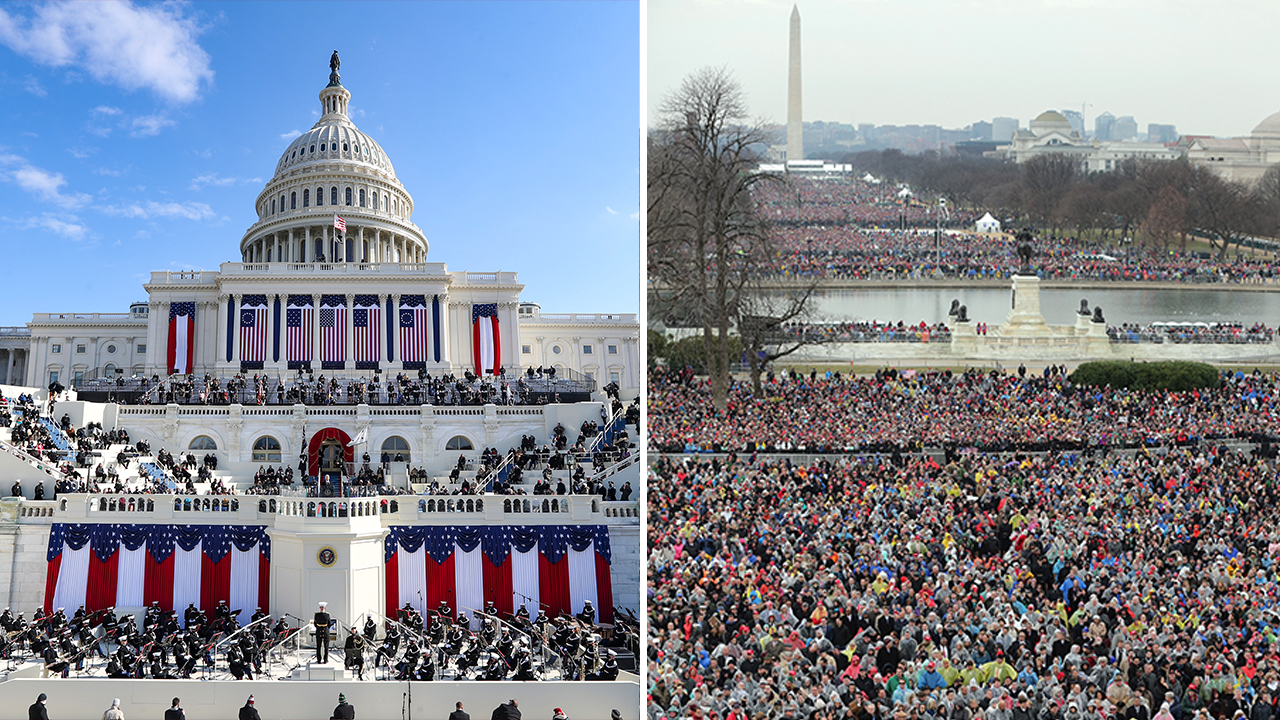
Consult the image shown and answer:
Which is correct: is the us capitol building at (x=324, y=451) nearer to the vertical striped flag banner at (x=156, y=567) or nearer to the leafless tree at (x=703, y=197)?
the vertical striped flag banner at (x=156, y=567)

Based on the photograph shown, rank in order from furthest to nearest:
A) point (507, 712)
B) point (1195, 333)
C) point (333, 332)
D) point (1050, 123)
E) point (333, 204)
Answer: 1. point (333, 204)
2. point (333, 332)
3. point (1050, 123)
4. point (1195, 333)
5. point (507, 712)

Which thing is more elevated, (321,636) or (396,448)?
(396,448)

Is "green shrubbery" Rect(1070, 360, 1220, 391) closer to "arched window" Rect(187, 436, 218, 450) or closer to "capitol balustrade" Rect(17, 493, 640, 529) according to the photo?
"capitol balustrade" Rect(17, 493, 640, 529)

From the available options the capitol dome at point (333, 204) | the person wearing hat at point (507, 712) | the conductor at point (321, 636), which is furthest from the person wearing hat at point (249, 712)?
the capitol dome at point (333, 204)

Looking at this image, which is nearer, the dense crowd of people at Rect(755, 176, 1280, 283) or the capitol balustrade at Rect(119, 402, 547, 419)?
the capitol balustrade at Rect(119, 402, 547, 419)

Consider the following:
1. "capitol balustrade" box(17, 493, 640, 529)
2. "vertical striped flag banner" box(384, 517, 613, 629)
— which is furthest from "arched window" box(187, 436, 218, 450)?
"vertical striped flag banner" box(384, 517, 613, 629)

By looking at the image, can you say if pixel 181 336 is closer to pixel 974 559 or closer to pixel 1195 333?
pixel 974 559

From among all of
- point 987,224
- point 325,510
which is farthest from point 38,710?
point 987,224
